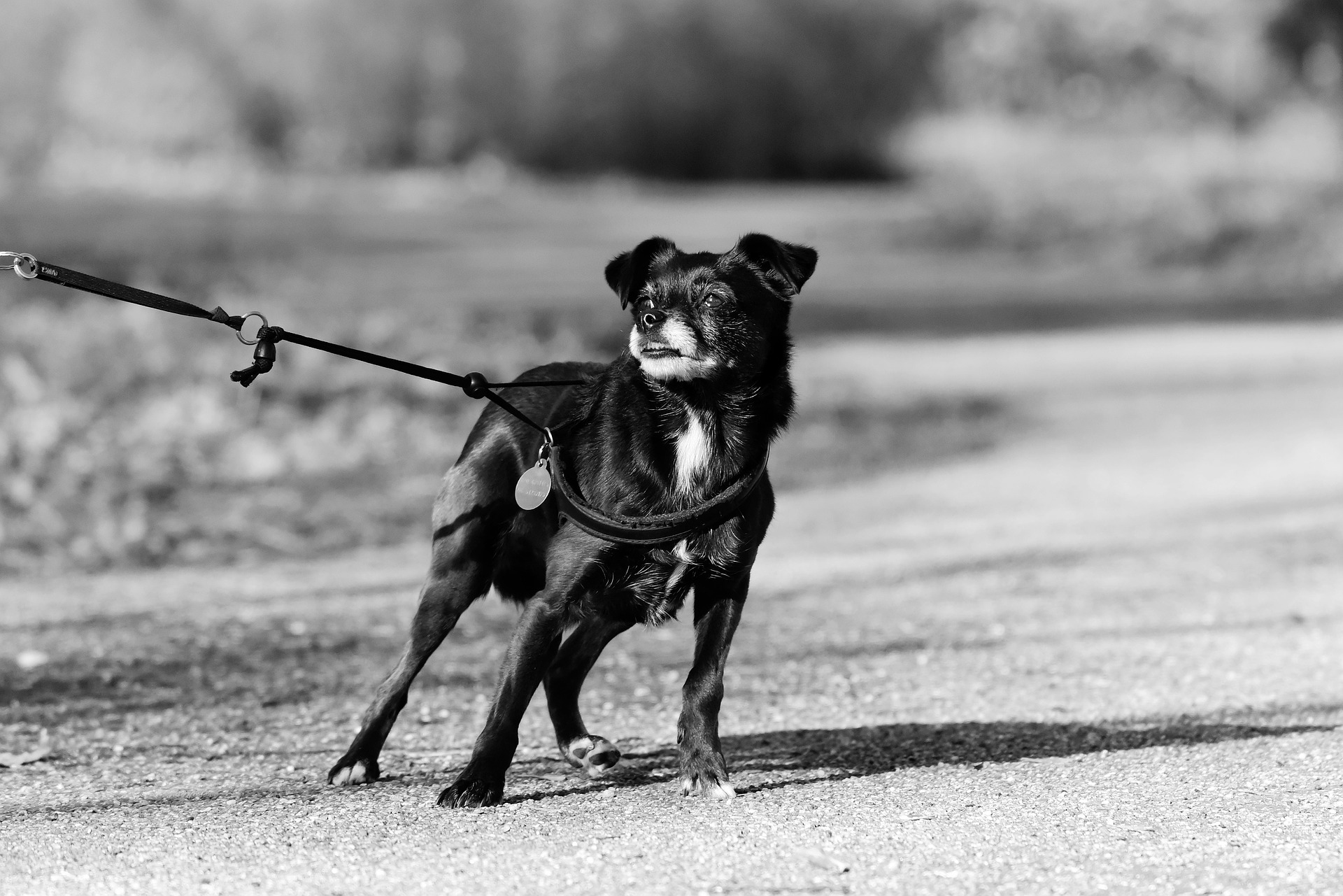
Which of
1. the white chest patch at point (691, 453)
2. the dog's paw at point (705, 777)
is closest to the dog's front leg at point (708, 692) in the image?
the dog's paw at point (705, 777)

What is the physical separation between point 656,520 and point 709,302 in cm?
58

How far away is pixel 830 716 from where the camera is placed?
5371 mm

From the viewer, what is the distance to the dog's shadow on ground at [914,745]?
4.62 m

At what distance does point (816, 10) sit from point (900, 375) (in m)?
18.4

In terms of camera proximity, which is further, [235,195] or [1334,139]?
[1334,139]

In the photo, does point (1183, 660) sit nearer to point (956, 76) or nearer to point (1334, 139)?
point (1334, 139)

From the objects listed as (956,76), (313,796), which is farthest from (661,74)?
(313,796)

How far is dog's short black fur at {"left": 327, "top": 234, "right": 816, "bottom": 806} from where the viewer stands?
429cm

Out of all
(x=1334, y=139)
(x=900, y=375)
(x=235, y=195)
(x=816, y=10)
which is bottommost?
(x=900, y=375)

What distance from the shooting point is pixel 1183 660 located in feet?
20.0

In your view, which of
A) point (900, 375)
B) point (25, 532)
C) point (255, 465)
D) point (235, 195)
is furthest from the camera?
point (235, 195)

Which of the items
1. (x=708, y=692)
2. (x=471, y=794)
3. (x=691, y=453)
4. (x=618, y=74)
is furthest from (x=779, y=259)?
(x=618, y=74)

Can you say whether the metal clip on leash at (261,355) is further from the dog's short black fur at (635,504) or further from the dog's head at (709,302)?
the dog's head at (709,302)

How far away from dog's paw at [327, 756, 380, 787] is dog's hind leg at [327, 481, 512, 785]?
37mm
